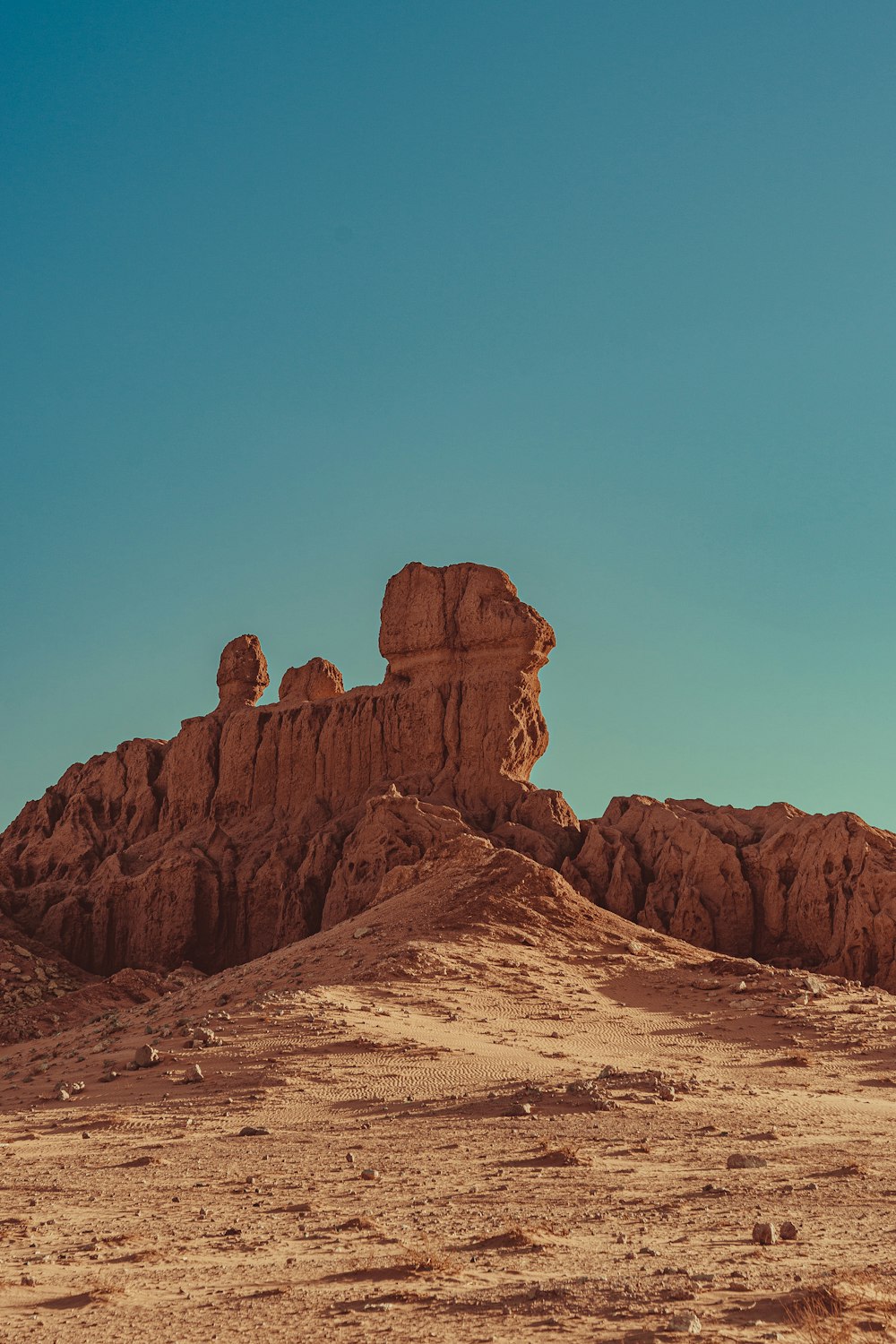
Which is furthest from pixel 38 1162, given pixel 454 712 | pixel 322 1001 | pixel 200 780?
pixel 200 780

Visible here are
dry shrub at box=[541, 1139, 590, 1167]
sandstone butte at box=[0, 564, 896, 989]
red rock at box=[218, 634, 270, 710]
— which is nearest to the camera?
dry shrub at box=[541, 1139, 590, 1167]

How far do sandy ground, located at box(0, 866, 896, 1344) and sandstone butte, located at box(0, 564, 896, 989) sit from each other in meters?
18.7

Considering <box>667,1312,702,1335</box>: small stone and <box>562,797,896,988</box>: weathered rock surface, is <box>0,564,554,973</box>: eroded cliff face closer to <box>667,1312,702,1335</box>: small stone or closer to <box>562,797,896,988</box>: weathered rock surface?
<box>562,797,896,988</box>: weathered rock surface

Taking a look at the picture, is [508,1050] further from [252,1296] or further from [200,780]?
[200,780]

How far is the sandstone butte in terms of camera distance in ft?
154

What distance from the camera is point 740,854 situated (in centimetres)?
5003

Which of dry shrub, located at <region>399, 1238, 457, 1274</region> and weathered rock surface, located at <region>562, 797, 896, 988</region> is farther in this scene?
weathered rock surface, located at <region>562, 797, 896, 988</region>

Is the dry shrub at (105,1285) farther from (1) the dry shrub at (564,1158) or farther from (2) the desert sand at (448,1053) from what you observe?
(1) the dry shrub at (564,1158)

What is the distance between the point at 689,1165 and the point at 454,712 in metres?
42.0

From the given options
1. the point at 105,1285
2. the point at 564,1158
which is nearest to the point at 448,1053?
the point at 564,1158

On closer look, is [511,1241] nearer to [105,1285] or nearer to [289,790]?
[105,1285]

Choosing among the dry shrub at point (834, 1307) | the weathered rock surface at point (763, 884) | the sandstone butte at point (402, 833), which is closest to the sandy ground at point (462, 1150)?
the dry shrub at point (834, 1307)

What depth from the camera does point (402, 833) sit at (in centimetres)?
4675

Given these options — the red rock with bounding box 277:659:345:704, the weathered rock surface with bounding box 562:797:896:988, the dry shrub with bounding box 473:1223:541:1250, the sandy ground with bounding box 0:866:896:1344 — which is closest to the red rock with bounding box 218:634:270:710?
the red rock with bounding box 277:659:345:704
